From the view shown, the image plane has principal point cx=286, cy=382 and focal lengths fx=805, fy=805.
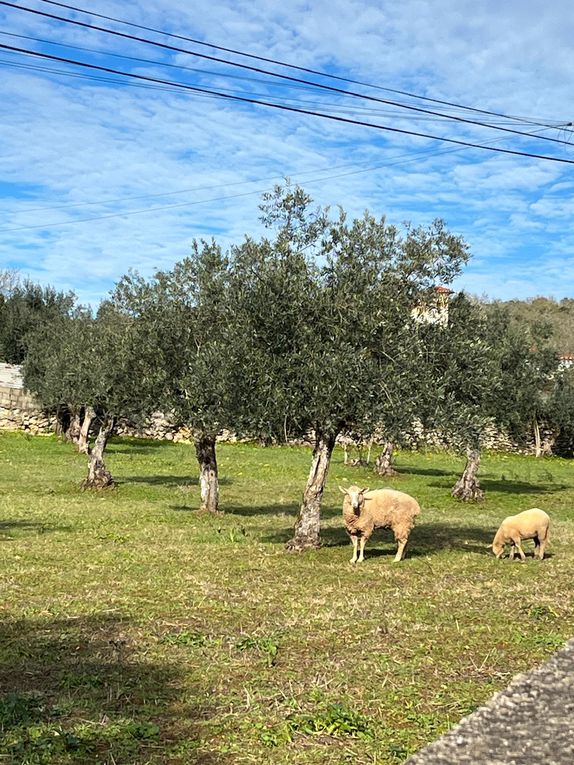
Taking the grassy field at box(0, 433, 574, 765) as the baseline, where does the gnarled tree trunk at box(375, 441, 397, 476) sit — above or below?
above

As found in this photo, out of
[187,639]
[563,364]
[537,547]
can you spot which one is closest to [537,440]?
[563,364]

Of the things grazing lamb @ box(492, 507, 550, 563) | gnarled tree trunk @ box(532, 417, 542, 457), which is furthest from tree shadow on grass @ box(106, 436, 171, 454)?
grazing lamb @ box(492, 507, 550, 563)

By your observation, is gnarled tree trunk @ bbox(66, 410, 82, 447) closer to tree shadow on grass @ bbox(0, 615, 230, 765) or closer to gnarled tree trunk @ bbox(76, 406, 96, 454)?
gnarled tree trunk @ bbox(76, 406, 96, 454)

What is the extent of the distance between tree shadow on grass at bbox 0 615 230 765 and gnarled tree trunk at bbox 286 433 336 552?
7.97m

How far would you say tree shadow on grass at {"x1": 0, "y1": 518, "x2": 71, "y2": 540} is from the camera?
68.6ft

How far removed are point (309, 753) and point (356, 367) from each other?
10.5 m

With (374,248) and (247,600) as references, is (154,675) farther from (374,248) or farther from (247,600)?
(374,248)

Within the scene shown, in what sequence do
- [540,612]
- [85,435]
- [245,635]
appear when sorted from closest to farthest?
[245,635]
[540,612]
[85,435]

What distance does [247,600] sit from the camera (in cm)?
1420

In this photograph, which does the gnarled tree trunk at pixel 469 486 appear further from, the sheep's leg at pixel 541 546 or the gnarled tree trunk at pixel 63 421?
the gnarled tree trunk at pixel 63 421

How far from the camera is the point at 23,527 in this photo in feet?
71.4

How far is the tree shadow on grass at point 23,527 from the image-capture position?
20.9m

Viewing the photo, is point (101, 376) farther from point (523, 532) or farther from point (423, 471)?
point (423, 471)

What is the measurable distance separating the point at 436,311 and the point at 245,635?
1042 centimetres
